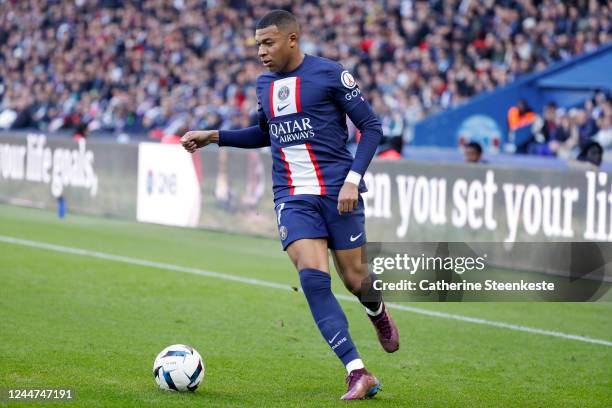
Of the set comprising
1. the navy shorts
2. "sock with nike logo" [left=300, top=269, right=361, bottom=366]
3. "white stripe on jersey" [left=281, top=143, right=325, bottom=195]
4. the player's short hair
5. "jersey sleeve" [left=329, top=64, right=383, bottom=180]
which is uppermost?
the player's short hair

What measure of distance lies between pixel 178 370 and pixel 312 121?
157 cm

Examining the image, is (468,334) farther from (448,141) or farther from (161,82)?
(161,82)

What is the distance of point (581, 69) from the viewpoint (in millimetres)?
21484

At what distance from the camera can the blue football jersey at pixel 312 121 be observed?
6262 millimetres

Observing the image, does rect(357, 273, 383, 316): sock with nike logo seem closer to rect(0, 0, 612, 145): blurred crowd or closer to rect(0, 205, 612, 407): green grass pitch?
rect(0, 205, 612, 407): green grass pitch

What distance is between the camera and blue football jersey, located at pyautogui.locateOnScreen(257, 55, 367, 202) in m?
6.26

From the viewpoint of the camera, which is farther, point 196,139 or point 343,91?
point 196,139

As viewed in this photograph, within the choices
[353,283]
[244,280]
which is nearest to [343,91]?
[353,283]

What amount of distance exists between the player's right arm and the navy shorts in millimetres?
654

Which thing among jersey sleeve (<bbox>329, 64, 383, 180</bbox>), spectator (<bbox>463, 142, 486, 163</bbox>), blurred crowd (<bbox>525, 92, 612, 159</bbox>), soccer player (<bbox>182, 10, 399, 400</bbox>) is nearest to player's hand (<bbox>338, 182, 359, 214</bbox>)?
soccer player (<bbox>182, 10, 399, 400</bbox>)

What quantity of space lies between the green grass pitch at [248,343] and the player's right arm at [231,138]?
140 centimetres

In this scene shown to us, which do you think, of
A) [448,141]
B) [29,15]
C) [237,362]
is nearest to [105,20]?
[29,15]

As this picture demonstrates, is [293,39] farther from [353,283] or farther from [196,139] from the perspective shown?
[353,283]

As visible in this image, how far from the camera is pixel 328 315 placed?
20.0ft
